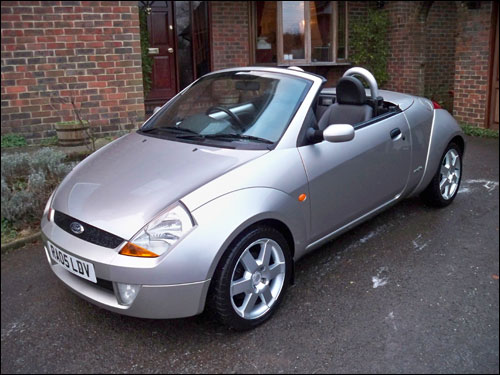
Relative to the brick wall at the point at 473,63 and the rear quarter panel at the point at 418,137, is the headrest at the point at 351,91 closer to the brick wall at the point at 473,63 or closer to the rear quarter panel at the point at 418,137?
the rear quarter panel at the point at 418,137

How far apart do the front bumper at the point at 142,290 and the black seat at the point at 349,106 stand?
7.18 ft

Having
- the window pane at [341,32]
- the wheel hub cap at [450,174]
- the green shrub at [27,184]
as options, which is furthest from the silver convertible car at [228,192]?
the window pane at [341,32]

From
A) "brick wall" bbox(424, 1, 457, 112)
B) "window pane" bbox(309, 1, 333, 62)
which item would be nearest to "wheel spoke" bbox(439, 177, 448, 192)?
"window pane" bbox(309, 1, 333, 62)

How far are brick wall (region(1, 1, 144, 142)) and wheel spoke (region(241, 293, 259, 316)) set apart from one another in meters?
4.94

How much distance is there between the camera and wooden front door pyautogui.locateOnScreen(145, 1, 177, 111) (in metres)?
10.1

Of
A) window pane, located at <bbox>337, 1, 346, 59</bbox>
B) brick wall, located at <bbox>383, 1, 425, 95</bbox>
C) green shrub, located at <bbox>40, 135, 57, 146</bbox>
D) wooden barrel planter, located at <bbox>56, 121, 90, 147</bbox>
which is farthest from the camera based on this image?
window pane, located at <bbox>337, 1, 346, 59</bbox>

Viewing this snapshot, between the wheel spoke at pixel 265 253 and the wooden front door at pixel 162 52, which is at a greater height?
the wooden front door at pixel 162 52

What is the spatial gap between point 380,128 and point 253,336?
203cm

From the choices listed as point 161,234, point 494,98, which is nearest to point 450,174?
point 161,234

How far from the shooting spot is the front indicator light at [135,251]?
2672 millimetres

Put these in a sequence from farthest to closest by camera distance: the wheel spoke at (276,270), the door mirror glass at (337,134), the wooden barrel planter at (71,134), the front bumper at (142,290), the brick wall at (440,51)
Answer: the brick wall at (440,51) → the wooden barrel planter at (71,134) → the door mirror glass at (337,134) → the wheel spoke at (276,270) → the front bumper at (142,290)

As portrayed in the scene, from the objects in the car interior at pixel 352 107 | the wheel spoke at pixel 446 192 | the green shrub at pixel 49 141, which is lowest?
the wheel spoke at pixel 446 192

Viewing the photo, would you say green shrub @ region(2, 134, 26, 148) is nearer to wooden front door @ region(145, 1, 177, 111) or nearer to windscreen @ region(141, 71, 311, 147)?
windscreen @ region(141, 71, 311, 147)

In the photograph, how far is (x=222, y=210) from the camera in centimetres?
284
